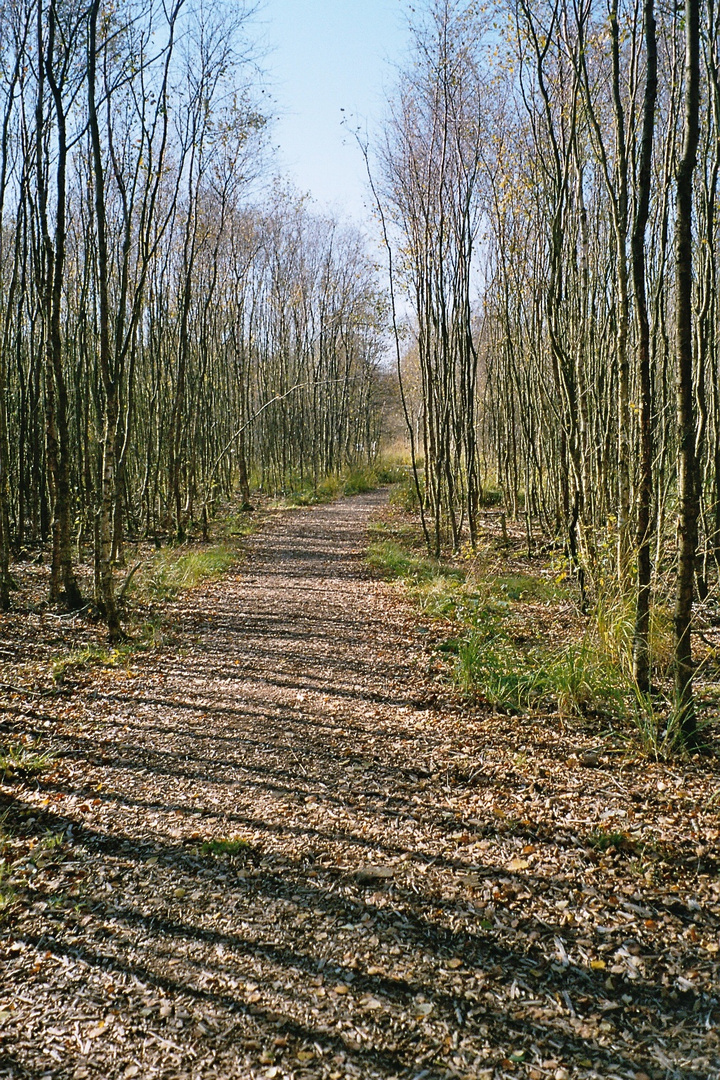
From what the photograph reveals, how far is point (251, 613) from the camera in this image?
6.70 meters

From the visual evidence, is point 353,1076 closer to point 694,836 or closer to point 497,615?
point 694,836

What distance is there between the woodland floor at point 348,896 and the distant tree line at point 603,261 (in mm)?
1048

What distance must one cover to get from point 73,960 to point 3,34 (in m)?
8.39

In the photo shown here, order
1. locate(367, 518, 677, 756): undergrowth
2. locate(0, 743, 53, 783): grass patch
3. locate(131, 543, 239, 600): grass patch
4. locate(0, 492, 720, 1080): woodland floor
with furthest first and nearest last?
1. locate(131, 543, 239, 600): grass patch
2. locate(367, 518, 677, 756): undergrowth
3. locate(0, 743, 53, 783): grass patch
4. locate(0, 492, 720, 1080): woodland floor

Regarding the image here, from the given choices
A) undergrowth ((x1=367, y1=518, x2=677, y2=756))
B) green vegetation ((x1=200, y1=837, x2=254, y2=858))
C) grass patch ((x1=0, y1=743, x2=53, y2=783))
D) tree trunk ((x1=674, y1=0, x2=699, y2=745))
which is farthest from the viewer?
undergrowth ((x1=367, y1=518, x2=677, y2=756))

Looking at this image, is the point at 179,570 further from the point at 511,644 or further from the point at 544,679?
the point at 544,679

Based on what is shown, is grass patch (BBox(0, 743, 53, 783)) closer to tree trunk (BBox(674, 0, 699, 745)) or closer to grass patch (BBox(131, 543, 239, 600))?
tree trunk (BBox(674, 0, 699, 745))

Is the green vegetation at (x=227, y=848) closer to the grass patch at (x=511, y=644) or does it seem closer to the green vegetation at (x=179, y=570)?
the grass patch at (x=511, y=644)

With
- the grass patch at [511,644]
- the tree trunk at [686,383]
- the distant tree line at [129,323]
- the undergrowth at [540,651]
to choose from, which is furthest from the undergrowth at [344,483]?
the tree trunk at [686,383]

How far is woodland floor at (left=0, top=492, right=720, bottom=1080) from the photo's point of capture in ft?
6.12

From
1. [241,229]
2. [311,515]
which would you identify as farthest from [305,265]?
[311,515]

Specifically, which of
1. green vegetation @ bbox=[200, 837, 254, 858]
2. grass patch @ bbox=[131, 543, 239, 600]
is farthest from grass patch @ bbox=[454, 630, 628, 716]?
grass patch @ bbox=[131, 543, 239, 600]

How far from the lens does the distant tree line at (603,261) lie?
340 cm

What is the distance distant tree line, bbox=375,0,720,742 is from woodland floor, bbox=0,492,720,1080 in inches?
41.2
